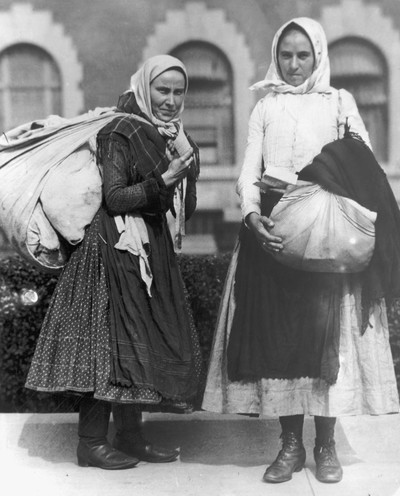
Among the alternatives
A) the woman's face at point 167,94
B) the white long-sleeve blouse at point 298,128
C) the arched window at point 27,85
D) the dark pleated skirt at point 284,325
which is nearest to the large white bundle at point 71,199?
the woman's face at point 167,94

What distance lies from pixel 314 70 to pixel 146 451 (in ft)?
6.39

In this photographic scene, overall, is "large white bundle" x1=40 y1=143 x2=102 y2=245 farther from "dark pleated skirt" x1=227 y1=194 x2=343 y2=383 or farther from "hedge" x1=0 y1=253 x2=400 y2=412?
"hedge" x1=0 y1=253 x2=400 y2=412

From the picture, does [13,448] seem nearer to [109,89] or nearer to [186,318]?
[186,318]

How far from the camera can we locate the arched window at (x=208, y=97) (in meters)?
4.42

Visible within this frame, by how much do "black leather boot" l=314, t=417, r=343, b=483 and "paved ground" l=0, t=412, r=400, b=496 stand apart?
51 mm

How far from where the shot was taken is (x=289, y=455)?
3168mm

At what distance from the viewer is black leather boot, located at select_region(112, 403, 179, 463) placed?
3431 mm

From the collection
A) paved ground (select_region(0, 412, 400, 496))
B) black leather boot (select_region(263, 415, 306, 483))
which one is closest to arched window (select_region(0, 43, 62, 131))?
paved ground (select_region(0, 412, 400, 496))

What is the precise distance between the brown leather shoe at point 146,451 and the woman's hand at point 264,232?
113cm

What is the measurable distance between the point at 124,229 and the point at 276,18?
83.1 inches

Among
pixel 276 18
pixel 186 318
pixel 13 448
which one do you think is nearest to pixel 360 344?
pixel 186 318

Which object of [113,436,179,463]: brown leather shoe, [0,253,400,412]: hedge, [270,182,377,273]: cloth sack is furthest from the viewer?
[0,253,400,412]: hedge

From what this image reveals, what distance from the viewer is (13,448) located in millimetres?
3633

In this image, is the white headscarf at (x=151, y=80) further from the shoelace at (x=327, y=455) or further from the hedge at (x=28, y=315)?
the shoelace at (x=327, y=455)
